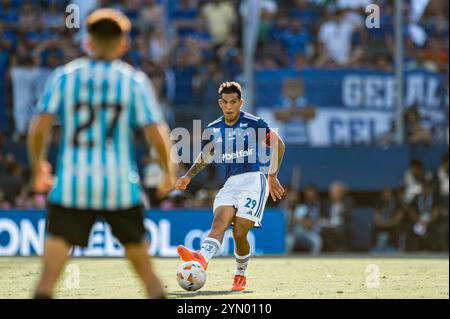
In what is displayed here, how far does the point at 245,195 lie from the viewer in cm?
1084

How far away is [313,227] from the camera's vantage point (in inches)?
758

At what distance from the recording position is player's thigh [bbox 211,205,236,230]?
35.1 feet

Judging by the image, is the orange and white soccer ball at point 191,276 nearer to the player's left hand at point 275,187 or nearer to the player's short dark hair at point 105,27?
the player's left hand at point 275,187

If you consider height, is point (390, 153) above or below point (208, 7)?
below

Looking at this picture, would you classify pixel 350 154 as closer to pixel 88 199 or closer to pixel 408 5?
pixel 408 5

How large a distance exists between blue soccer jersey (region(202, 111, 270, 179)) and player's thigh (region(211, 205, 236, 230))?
423 mm

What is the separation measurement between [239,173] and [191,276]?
1.29 meters

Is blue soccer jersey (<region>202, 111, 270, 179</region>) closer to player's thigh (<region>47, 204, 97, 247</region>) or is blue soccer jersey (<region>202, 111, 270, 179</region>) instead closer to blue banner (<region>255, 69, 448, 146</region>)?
player's thigh (<region>47, 204, 97, 247</region>)

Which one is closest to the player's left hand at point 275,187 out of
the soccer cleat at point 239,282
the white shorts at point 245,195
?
the white shorts at point 245,195

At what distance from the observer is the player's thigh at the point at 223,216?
1070 cm

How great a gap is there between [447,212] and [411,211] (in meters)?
0.68

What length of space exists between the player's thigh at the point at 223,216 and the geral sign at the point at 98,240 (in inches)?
285

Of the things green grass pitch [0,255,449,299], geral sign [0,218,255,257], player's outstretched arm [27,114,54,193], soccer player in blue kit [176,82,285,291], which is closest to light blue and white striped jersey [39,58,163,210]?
player's outstretched arm [27,114,54,193]
